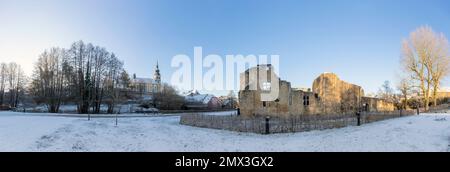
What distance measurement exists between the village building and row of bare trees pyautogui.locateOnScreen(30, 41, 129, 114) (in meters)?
27.2

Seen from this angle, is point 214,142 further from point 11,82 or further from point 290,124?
point 11,82

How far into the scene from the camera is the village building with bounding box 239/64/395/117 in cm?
3253

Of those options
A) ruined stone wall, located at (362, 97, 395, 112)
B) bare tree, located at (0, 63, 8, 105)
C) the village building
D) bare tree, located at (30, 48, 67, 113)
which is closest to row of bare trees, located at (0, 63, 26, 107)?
bare tree, located at (0, 63, 8, 105)

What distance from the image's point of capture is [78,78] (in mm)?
49125

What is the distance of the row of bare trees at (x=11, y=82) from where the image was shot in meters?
63.4

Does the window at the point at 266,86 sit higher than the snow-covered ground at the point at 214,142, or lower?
higher

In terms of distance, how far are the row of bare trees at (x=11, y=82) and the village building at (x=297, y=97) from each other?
184 feet

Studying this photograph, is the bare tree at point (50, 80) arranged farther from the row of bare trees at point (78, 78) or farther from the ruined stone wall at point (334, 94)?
the ruined stone wall at point (334, 94)

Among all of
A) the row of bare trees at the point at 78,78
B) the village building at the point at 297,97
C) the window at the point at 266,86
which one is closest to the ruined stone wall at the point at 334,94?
the village building at the point at 297,97

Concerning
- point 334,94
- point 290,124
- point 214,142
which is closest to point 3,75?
point 214,142

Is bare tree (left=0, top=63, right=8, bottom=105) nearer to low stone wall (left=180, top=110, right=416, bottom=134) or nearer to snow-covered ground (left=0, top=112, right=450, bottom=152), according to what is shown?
snow-covered ground (left=0, top=112, right=450, bottom=152)

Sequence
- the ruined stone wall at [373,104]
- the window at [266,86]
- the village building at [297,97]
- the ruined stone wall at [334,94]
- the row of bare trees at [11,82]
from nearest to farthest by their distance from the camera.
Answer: the village building at [297,97], the ruined stone wall at [334,94], the window at [266,86], the ruined stone wall at [373,104], the row of bare trees at [11,82]

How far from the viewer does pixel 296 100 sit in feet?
107
